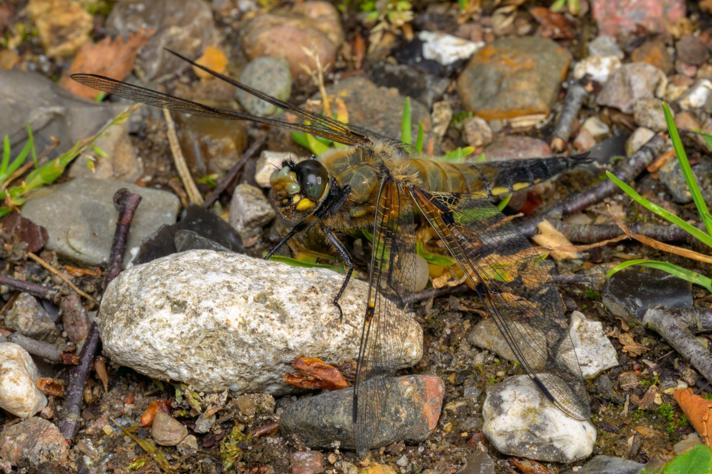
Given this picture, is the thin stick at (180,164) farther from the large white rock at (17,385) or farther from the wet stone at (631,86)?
the wet stone at (631,86)

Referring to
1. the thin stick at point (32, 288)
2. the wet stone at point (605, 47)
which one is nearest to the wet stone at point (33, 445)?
the thin stick at point (32, 288)

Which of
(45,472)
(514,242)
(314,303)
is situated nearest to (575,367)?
(514,242)

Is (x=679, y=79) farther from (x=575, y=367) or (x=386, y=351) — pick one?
(x=386, y=351)

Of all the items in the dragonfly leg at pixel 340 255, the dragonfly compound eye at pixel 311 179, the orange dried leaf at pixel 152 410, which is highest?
the dragonfly compound eye at pixel 311 179

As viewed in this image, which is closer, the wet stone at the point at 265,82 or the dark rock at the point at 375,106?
the dark rock at the point at 375,106

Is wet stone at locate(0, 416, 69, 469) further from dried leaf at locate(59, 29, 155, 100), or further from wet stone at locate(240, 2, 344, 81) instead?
wet stone at locate(240, 2, 344, 81)

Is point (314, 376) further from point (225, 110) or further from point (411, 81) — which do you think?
point (411, 81)

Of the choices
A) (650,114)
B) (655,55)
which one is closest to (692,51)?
(655,55)
